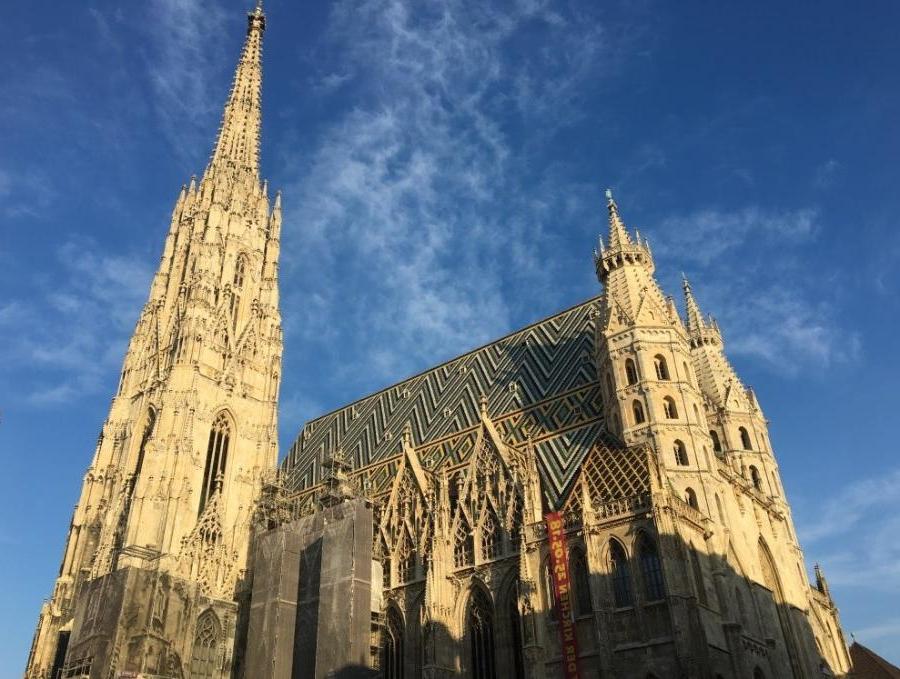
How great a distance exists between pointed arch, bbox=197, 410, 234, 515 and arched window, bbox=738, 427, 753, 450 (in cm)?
2562

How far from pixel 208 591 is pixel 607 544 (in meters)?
19.5

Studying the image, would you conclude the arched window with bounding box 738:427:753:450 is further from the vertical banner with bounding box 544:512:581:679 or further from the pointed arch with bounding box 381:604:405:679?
the pointed arch with bounding box 381:604:405:679

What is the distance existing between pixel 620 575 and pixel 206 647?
19.5 m

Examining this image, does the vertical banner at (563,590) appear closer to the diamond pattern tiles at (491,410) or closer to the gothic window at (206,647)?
the diamond pattern tiles at (491,410)

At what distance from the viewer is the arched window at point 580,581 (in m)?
27.0

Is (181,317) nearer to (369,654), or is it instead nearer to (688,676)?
(369,654)

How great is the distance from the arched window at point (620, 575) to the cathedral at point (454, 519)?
65 millimetres

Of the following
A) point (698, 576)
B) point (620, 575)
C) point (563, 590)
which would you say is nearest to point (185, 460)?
point (563, 590)

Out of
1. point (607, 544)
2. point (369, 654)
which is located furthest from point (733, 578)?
point (369, 654)

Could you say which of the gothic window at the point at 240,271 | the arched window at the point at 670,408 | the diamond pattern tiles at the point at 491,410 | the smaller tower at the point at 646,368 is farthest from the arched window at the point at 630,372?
the gothic window at the point at 240,271

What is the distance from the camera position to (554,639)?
27125 millimetres

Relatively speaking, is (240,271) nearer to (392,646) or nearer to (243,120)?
(243,120)

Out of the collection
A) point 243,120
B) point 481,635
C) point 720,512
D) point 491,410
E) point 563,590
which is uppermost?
point 243,120

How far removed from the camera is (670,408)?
103 ft
